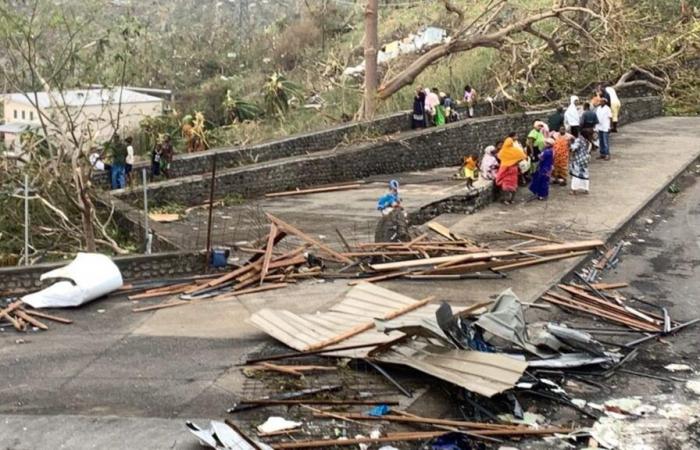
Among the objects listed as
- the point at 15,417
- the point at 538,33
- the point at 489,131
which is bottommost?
the point at 15,417

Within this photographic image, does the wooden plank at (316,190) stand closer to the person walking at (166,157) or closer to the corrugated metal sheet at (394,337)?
the person walking at (166,157)

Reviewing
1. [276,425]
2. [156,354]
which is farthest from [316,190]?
[276,425]

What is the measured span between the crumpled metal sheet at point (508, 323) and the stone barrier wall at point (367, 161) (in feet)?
31.2

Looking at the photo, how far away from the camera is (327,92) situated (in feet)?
95.7

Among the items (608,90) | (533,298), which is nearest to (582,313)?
(533,298)

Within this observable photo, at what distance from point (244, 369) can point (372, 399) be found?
50.5 inches

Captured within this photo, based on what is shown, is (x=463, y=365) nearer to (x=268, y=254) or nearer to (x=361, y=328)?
(x=361, y=328)

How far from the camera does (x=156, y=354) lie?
820cm

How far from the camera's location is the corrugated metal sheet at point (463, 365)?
6906 mm

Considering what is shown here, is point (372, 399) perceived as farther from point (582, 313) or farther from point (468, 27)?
point (468, 27)

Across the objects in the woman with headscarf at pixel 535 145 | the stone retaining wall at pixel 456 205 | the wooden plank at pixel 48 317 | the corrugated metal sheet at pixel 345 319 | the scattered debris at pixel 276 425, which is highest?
the woman with headscarf at pixel 535 145

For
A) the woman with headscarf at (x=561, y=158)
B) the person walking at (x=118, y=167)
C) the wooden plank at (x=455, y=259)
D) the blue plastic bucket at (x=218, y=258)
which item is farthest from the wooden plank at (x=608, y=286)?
the person walking at (x=118, y=167)

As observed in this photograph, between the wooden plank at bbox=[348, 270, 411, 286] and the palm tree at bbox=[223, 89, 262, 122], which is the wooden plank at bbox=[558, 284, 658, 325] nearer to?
the wooden plank at bbox=[348, 270, 411, 286]

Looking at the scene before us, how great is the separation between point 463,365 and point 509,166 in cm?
816
